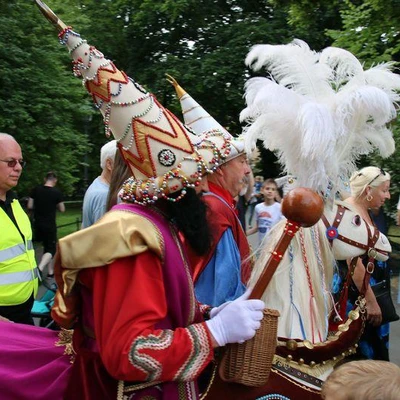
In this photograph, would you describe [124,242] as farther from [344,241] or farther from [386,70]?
[386,70]

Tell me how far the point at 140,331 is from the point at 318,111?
128 cm

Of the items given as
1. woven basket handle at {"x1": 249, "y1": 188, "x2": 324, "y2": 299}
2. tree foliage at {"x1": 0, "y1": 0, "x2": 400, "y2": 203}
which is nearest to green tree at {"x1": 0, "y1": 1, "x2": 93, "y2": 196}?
tree foliage at {"x1": 0, "y1": 0, "x2": 400, "y2": 203}

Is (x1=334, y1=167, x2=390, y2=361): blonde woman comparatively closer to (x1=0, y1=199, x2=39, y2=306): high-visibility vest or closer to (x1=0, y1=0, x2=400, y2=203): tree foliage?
(x1=0, y1=199, x2=39, y2=306): high-visibility vest

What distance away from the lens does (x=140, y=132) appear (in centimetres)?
182

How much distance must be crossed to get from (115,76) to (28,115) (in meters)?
8.70

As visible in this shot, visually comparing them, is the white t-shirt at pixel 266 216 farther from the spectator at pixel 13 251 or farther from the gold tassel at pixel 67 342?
the gold tassel at pixel 67 342

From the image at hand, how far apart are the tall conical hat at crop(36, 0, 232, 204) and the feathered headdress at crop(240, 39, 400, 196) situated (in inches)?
26.9

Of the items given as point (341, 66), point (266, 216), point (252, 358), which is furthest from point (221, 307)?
point (266, 216)

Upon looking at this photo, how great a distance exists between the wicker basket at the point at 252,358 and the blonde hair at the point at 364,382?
0.31 meters

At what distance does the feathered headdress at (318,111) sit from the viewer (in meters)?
2.41

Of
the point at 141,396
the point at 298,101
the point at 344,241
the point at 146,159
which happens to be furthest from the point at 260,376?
the point at 298,101

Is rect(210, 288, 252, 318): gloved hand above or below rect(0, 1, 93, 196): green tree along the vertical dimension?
below

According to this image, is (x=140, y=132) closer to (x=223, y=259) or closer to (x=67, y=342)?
(x=67, y=342)

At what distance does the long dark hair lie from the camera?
1918 millimetres
